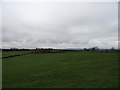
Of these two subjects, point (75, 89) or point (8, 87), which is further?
point (8, 87)

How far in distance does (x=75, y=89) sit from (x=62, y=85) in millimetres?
652

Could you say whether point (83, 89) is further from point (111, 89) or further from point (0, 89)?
point (0, 89)

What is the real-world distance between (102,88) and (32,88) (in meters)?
2.80

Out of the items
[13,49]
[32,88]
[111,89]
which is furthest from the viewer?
[13,49]

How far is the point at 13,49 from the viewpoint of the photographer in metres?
32.6

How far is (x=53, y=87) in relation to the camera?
435cm

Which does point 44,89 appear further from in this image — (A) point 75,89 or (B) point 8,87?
→ (B) point 8,87

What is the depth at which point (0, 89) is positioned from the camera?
4.38 m

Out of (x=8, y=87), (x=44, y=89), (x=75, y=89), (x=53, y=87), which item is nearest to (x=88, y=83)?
(x=75, y=89)

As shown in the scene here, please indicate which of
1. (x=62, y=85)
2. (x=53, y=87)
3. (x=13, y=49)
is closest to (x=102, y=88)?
(x=62, y=85)

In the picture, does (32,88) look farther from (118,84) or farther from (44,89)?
(118,84)

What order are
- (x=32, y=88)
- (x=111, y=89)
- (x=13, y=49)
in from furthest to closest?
(x=13, y=49)
(x=32, y=88)
(x=111, y=89)

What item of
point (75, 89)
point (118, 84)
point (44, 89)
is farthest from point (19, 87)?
point (118, 84)

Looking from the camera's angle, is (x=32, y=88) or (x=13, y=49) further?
(x=13, y=49)
